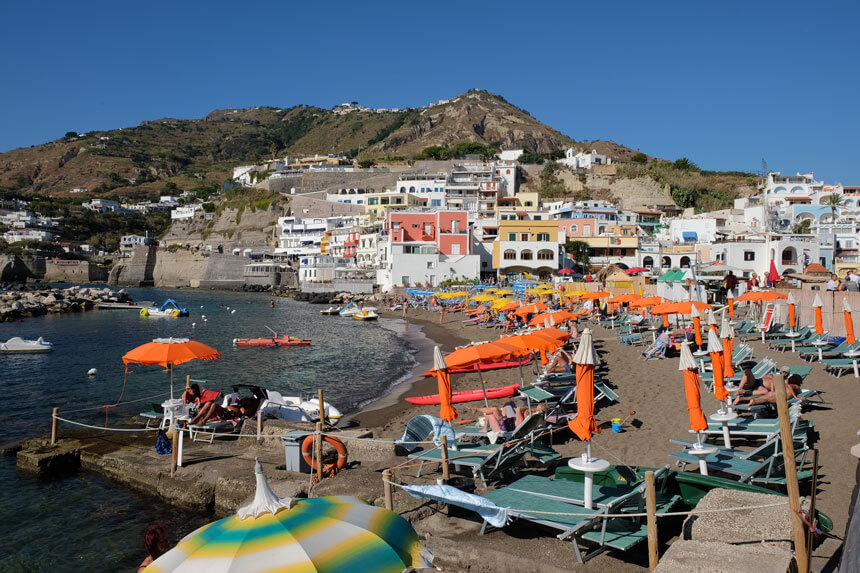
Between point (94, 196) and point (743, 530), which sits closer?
point (743, 530)

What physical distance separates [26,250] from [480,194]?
67.9 m

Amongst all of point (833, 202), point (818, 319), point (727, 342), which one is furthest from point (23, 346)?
point (833, 202)

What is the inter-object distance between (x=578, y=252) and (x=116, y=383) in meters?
44.7

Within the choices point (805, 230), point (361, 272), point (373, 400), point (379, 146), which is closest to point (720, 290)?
point (373, 400)

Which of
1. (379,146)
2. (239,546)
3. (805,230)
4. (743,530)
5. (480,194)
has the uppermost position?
(379,146)

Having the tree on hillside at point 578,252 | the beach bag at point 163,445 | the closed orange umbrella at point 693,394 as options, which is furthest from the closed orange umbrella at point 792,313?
the tree on hillside at point 578,252

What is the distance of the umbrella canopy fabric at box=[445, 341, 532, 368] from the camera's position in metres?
10.8

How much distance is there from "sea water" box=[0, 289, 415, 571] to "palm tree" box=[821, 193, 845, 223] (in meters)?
42.0

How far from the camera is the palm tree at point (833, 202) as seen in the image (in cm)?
5172

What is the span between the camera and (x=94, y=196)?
144 m

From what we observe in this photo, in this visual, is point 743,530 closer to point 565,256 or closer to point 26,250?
point 565,256

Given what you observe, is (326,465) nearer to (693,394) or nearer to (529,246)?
(693,394)

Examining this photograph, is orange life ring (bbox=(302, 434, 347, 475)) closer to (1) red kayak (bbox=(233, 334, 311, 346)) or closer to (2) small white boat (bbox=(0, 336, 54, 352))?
(1) red kayak (bbox=(233, 334, 311, 346))

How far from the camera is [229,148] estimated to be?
19838 cm
